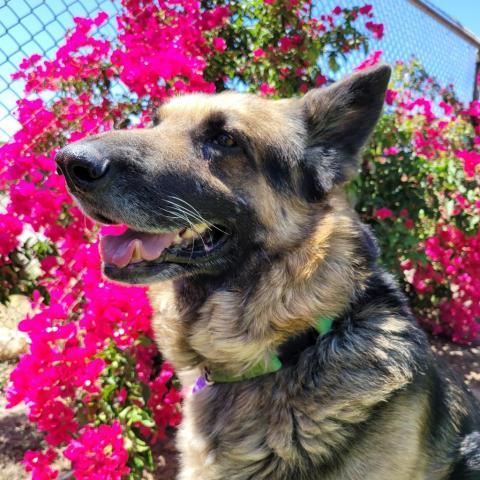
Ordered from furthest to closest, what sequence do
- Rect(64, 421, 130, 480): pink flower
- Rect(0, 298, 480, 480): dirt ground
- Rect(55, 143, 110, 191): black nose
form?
Rect(0, 298, 480, 480): dirt ground → Rect(64, 421, 130, 480): pink flower → Rect(55, 143, 110, 191): black nose

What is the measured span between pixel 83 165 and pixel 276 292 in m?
0.95

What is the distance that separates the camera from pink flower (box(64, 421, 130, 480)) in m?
2.17

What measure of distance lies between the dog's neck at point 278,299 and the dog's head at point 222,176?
89mm

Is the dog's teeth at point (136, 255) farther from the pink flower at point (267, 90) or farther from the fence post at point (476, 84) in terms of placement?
the fence post at point (476, 84)

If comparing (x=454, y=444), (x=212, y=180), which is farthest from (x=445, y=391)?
(x=212, y=180)

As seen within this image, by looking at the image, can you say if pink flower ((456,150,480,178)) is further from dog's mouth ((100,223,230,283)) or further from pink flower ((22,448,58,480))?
pink flower ((22,448,58,480))

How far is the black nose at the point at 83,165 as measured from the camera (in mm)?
1665

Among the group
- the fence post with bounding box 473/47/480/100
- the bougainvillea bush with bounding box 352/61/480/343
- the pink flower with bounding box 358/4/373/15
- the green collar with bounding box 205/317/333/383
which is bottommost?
the fence post with bounding box 473/47/480/100

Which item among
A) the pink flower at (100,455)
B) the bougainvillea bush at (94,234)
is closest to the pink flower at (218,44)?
the bougainvillea bush at (94,234)

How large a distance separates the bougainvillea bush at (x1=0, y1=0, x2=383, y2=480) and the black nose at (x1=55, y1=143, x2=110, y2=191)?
0.80 metres

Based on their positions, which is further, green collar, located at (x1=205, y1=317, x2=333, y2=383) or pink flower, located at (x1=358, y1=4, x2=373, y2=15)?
pink flower, located at (x1=358, y1=4, x2=373, y2=15)

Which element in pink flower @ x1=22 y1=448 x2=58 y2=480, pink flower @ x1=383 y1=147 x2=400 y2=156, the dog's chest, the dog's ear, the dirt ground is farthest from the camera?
pink flower @ x1=383 y1=147 x2=400 y2=156

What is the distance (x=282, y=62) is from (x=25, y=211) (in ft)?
7.90

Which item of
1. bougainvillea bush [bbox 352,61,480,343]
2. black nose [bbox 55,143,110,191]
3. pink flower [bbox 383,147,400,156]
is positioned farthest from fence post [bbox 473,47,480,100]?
black nose [bbox 55,143,110,191]
